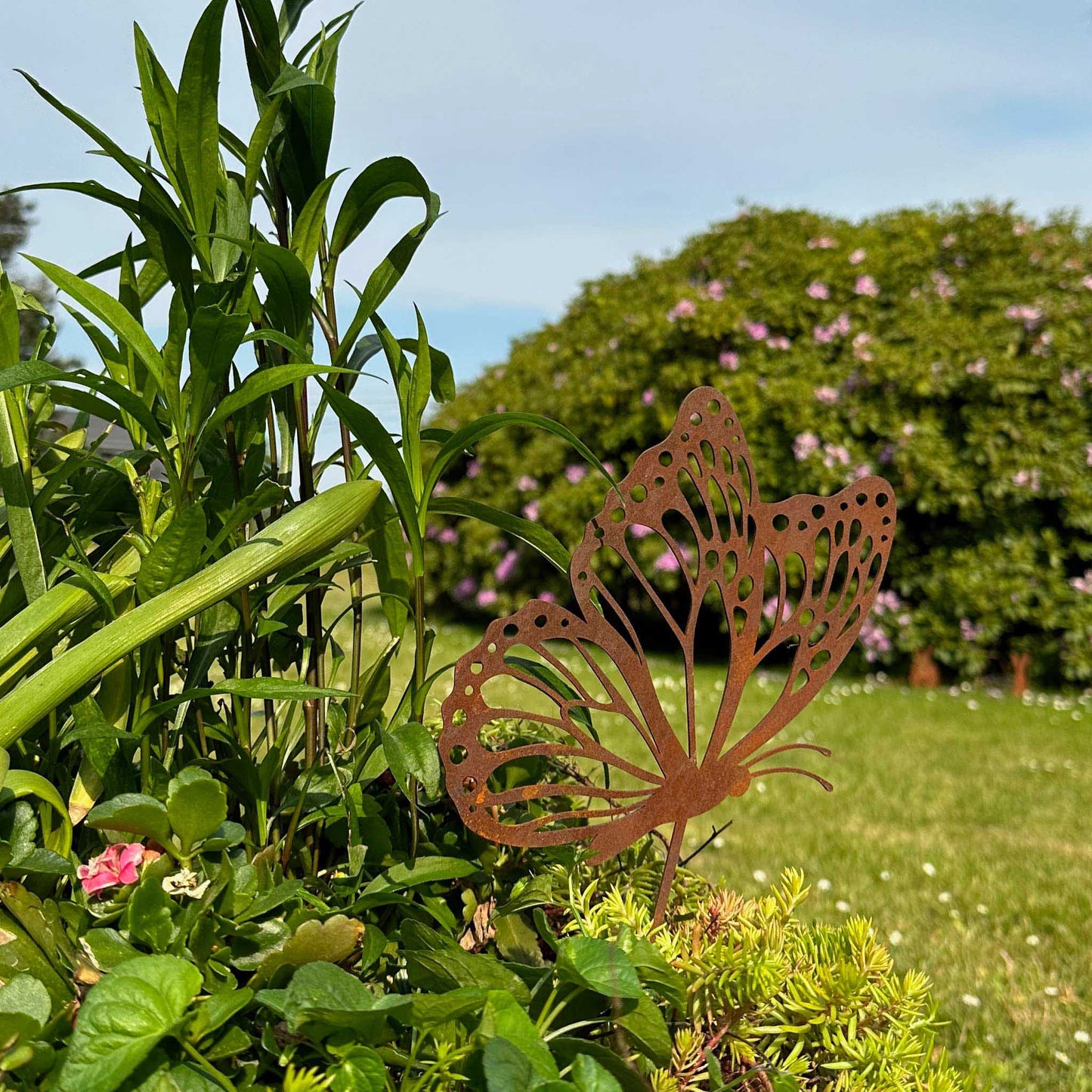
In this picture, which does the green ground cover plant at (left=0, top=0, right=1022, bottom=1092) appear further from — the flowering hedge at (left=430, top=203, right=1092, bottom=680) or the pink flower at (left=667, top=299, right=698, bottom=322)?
the pink flower at (left=667, top=299, right=698, bottom=322)

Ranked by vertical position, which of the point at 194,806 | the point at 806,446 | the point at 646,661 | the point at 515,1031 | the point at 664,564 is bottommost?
the point at 664,564

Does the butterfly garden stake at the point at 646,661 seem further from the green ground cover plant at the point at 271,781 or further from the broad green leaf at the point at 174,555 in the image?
the broad green leaf at the point at 174,555

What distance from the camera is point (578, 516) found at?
23.3 feet

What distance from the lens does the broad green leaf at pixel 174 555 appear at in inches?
34.3

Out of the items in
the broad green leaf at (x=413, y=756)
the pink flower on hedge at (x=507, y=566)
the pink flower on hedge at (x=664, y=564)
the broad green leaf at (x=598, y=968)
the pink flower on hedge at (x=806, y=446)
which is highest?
the pink flower on hedge at (x=806, y=446)

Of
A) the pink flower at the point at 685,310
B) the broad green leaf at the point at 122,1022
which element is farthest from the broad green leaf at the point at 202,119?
the pink flower at the point at 685,310

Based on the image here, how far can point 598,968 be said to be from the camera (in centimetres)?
80

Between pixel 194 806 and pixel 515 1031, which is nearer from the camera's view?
pixel 515 1031

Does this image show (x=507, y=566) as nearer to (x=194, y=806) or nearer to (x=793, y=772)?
(x=793, y=772)

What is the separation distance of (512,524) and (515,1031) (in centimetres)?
45

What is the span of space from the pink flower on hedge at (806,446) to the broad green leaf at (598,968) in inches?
228

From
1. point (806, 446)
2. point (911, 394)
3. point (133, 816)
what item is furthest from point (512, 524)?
point (911, 394)

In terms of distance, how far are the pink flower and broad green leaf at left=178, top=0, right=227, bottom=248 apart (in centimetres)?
600

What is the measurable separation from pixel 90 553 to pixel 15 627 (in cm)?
28
